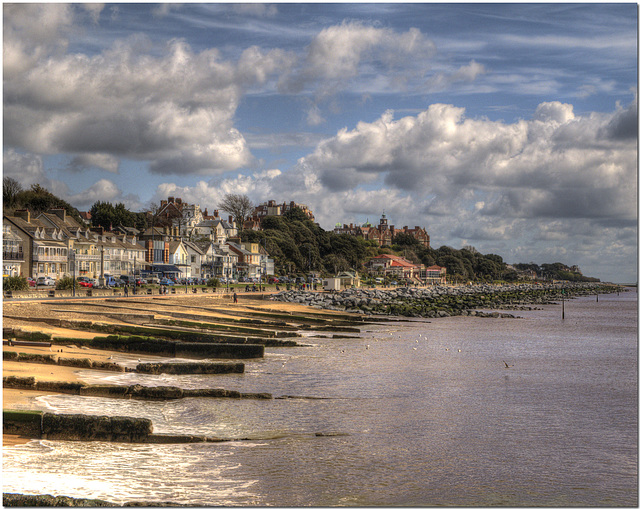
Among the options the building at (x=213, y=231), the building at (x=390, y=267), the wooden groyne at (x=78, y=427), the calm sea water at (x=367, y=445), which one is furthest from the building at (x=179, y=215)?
the wooden groyne at (x=78, y=427)

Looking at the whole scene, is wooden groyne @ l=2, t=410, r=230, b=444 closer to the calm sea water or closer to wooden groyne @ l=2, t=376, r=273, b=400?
the calm sea water

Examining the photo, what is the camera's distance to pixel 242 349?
2711 cm

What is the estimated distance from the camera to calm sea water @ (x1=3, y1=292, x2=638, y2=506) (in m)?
11.7

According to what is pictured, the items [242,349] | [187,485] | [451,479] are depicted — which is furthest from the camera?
[242,349]

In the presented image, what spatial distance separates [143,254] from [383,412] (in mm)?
86347

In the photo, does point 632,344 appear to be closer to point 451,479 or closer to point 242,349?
point 242,349

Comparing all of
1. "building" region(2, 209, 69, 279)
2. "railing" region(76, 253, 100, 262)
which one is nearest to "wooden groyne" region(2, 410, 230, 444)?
"building" region(2, 209, 69, 279)

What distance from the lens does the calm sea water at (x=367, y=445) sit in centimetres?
1172

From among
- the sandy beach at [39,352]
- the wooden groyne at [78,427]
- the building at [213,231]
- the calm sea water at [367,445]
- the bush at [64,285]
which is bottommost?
the calm sea water at [367,445]

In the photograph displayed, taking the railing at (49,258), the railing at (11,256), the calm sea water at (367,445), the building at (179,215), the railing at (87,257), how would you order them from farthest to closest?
the building at (179,215)
the railing at (87,257)
the railing at (49,258)
the railing at (11,256)
the calm sea water at (367,445)

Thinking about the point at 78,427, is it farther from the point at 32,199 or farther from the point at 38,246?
the point at 32,199

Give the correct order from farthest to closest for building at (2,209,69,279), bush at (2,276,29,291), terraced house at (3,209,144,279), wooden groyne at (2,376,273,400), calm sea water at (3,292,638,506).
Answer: building at (2,209,69,279) < terraced house at (3,209,144,279) < bush at (2,276,29,291) < wooden groyne at (2,376,273,400) < calm sea water at (3,292,638,506)

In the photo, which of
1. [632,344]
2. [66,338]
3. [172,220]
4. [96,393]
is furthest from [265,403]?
[172,220]

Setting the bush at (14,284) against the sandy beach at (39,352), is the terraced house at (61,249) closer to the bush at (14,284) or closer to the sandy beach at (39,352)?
the bush at (14,284)
